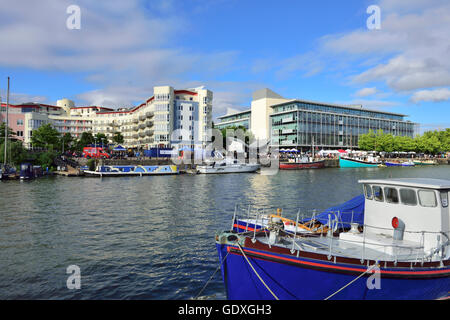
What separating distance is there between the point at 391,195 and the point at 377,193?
0.64 metres

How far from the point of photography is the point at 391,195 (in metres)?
13.3

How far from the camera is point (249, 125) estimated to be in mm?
157875

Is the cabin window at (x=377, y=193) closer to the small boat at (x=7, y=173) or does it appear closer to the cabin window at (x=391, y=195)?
the cabin window at (x=391, y=195)

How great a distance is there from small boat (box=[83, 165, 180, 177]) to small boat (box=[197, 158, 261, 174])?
703 centimetres

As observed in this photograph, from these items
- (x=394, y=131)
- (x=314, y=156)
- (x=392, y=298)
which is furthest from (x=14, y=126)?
(x=394, y=131)

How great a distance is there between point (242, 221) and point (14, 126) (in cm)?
12792

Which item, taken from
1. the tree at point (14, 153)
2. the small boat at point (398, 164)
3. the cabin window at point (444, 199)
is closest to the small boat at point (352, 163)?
the small boat at point (398, 164)

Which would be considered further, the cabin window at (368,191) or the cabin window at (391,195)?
the cabin window at (368,191)

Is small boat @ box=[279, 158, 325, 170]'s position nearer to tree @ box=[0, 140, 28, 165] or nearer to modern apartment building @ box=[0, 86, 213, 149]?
modern apartment building @ box=[0, 86, 213, 149]

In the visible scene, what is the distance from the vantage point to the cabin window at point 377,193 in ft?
44.9

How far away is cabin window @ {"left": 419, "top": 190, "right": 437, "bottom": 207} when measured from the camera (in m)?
12.2

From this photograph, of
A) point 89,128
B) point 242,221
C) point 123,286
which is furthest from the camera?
point 89,128

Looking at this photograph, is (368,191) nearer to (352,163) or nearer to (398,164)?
(352,163)
